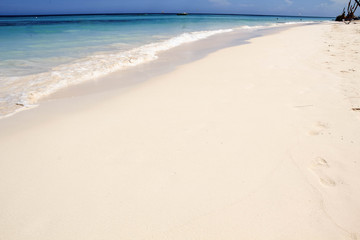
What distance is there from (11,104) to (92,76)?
1.80 metres

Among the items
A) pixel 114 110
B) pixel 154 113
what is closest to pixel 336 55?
pixel 154 113

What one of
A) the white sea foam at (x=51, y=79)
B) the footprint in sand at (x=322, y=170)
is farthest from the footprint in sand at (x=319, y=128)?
the white sea foam at (x=51, y=79)

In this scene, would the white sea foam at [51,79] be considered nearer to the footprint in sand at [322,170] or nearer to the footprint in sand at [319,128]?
the footprint in sand at [322,170]

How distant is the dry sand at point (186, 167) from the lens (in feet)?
4.33

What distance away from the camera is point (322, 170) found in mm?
1709

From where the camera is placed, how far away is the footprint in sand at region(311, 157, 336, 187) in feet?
5.20

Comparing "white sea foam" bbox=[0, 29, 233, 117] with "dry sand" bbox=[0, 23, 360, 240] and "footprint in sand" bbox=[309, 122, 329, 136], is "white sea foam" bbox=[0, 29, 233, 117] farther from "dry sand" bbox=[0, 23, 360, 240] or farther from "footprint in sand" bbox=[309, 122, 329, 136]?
"footprint in sand" bbox=[309, 122, 329, 136]

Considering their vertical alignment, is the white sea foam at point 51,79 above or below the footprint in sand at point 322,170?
above

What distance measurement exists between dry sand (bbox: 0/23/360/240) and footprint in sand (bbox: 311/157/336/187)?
1 centimetres

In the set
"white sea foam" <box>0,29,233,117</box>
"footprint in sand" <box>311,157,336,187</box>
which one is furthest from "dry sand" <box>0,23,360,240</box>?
"white sea foam" <box>0,29,233,117</box>

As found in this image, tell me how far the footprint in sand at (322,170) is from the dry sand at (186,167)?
0.04 ft

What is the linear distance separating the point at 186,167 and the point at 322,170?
1.21 m

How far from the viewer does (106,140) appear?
2184 millimetres

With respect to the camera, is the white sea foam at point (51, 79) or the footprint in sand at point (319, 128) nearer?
the footprint in sand at point (319, 128)
